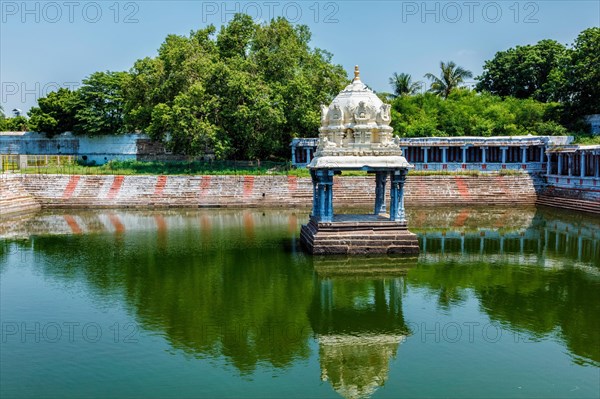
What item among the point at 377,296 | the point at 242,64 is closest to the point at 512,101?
the point at 242,64

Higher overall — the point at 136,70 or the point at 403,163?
the point at 136,70

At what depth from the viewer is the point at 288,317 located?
10.7 metres

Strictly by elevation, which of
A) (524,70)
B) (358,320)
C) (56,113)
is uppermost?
(524,70)

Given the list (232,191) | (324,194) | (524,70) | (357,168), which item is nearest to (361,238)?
(324,194)

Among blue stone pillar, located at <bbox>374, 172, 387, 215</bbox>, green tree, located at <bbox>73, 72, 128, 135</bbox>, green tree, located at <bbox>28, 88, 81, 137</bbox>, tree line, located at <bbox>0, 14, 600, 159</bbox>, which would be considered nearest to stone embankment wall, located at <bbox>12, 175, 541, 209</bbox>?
tree line, located at <bbox>0, 14, 600, 159</bbox>

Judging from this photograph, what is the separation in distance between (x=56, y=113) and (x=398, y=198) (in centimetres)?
2922

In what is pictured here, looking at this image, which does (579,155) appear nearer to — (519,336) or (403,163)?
(403,163)

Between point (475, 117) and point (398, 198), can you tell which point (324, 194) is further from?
point (475, 117)

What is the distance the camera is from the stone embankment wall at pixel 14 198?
81.7ft

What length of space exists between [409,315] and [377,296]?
1.28 meters

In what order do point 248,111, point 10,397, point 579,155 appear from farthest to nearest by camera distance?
point 248,111
point 579,155
point 10,397

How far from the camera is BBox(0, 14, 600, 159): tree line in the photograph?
1200 inches

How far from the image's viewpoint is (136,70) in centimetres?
3466

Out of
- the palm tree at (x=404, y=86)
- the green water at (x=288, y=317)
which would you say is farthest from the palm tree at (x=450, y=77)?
the green water at (x=288, y=317)
